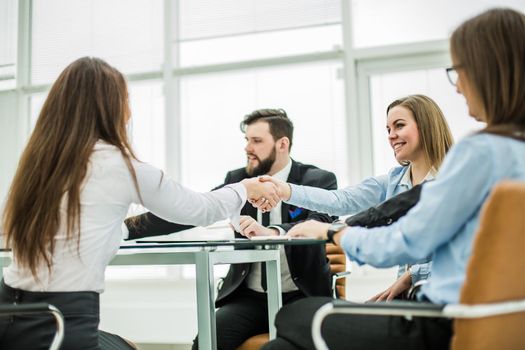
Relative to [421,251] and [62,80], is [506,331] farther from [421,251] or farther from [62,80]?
[62,80]

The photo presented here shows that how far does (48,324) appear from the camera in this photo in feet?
4.92

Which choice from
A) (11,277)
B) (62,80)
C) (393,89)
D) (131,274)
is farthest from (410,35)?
(11,277)

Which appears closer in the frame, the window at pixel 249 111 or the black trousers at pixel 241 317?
the black trousers at pixel 241 317

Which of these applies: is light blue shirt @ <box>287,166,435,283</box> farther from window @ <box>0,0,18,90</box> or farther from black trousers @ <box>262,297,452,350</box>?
window @ <box>0,0,18,90</box>

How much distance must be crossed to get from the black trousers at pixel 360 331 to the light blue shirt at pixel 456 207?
7 centimetres

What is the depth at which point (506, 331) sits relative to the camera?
3.95 feet

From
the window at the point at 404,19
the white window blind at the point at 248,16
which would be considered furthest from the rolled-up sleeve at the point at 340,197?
the white window blind at the point at 248,16

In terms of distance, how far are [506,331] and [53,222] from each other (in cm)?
108

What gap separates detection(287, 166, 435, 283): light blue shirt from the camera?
2594 millimetres

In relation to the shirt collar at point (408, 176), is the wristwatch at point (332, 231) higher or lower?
lower

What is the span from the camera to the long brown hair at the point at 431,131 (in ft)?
8.13

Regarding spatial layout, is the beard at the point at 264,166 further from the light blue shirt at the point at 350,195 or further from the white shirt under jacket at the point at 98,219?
the white shirt under jacket at the point at 98,219

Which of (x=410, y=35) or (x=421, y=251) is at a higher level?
(x=410, y=35)

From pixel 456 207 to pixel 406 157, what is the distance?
134cm
